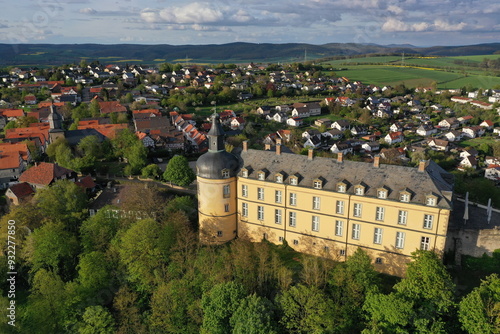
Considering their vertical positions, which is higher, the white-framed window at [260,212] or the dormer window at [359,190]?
the dormer window at [359,190]

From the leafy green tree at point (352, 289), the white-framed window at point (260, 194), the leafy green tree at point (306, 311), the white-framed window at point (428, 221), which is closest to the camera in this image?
the leafy green tree at point (306, 311)

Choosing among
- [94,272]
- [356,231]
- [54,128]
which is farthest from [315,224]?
[54,128]

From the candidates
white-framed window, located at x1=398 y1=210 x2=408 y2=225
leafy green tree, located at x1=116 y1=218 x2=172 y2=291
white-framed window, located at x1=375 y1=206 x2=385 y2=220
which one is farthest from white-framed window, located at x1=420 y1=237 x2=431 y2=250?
leafy green tree, located at x1=116 y1=218 x2=172 y2=291

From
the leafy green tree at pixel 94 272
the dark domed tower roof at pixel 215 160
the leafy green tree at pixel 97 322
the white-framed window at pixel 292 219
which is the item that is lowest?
the leafy green tree at pixel 97 322

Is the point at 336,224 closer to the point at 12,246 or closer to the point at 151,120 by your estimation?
the point at 12,246

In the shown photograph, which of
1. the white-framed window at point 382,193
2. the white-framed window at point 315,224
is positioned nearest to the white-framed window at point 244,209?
the white-framed window at point 315,224

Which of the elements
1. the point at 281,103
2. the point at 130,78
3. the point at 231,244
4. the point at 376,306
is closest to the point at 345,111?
the point at 281,103

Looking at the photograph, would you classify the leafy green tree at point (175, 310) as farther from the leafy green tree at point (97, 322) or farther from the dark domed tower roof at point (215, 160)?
the dark domed tower roof at point (215, 160)
